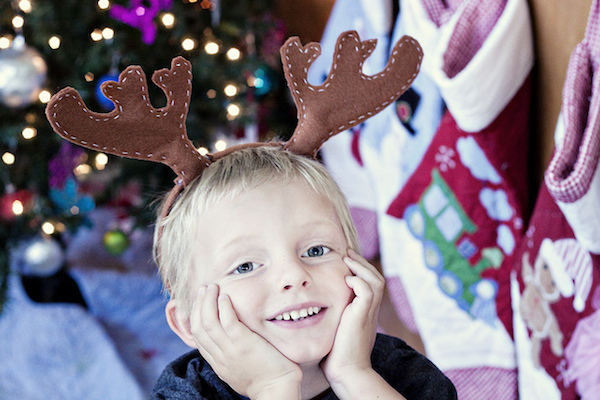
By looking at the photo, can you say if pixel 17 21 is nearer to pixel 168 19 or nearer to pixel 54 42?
pixel 54 42

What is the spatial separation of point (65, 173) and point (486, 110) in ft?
4.66

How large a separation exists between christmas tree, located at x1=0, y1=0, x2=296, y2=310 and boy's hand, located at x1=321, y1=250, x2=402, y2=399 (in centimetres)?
136

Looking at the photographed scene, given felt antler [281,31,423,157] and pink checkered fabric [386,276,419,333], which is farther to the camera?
pink checkered fabric [386,276,419,333]

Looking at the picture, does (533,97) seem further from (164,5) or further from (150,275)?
(150,275)

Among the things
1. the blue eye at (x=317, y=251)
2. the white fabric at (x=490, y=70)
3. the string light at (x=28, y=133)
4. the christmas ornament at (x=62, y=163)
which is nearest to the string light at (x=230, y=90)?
the christmas ornament at (x=62, y=163)

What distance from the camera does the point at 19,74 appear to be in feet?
5.94

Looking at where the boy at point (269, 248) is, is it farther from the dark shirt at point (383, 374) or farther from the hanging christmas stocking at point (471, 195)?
the hanging christmas stocking at point (471, 195)

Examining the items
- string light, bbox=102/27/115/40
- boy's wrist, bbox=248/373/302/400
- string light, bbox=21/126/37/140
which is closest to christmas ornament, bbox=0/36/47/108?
string light, bbox=21/126/37/140

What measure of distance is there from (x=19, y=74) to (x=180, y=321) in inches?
49.0

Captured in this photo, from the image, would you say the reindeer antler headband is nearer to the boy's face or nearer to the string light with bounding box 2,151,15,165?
the boy's face

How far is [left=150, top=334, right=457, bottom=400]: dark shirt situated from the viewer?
85cm

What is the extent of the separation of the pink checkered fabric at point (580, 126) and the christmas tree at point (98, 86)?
1.29 m

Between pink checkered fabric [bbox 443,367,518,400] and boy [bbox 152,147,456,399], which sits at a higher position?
boy [bbox 152,147,456,399]

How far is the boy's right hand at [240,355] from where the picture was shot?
75 cm
